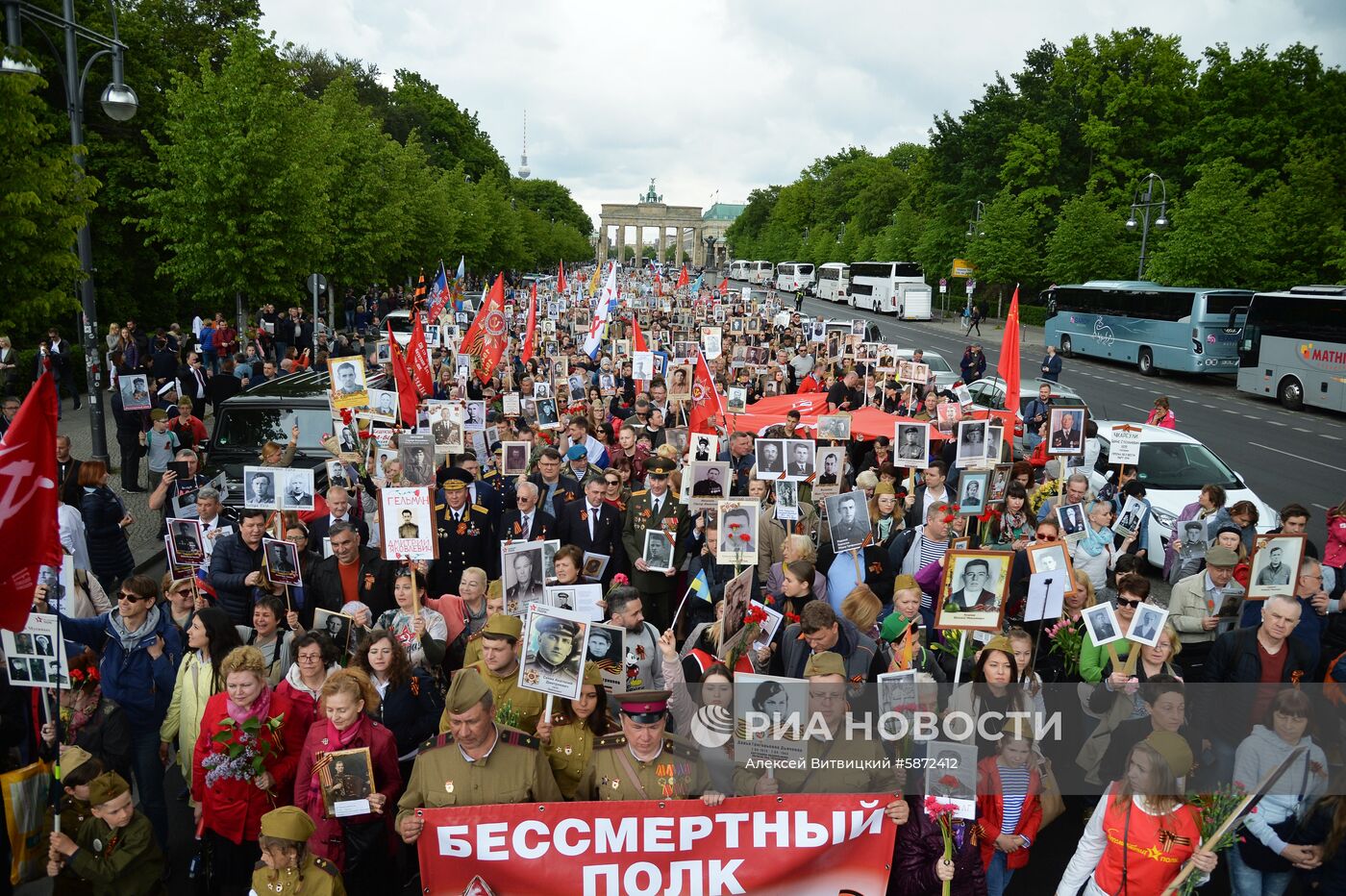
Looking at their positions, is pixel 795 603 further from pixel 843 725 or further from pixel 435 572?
pixel 435 572

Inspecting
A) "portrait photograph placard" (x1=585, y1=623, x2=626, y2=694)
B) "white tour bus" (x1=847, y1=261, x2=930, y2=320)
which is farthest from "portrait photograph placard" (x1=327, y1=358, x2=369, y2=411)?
"white tour bus" (x1=847, y1=261, x2=930, y2=320)

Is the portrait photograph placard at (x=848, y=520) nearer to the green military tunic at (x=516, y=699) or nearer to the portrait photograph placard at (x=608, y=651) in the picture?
the portrait photograph placard at (x=608, y=651)

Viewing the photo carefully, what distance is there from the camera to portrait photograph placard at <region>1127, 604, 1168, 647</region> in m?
6.32

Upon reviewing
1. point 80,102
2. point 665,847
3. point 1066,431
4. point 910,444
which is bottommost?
point 665,847

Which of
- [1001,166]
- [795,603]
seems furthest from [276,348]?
[1001,166]

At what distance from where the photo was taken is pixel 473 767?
505cm

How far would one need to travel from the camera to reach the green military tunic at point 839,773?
5137 mm

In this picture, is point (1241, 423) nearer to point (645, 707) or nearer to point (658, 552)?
point (658, 552)

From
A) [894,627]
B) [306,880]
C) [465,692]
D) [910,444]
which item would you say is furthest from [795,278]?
[306,880]

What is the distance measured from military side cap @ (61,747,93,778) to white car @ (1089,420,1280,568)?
1157 cm

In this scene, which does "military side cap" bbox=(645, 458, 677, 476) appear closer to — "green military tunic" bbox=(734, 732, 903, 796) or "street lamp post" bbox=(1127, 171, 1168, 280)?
"green military tunic" bbox=(734, 732, 903, 796)

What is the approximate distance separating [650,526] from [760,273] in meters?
103

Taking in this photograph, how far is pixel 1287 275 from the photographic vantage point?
122 feet

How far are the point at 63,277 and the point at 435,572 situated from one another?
7.50 meters
